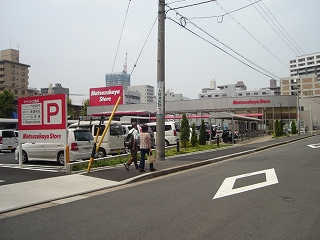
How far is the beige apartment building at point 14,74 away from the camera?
85625mm

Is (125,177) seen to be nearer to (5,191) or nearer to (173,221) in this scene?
(5,191)

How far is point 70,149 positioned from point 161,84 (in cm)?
485

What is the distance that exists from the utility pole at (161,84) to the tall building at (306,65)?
437ft

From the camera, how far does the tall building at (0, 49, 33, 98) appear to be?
85625mm

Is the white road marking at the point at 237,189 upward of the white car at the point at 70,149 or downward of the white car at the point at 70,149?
downward

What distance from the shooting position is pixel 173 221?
5594 millimetres

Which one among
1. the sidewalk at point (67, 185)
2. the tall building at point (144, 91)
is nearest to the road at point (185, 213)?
the sidewalk at point (67, 185)

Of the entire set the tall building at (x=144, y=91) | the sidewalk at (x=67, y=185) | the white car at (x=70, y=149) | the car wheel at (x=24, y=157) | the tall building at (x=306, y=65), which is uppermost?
the tall building at (x=306, y=65)

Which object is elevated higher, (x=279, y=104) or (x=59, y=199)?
(x=279, y=104)

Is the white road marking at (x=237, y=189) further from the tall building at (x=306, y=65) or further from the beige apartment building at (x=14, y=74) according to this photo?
the tall building at (x=306, y=65)

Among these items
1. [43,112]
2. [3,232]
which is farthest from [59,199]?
[43,112]

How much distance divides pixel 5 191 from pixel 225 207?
5799 mm

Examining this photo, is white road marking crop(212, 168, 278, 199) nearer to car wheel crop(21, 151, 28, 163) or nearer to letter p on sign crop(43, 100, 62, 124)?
letter p on sign crop(43, 100, 62, 124)

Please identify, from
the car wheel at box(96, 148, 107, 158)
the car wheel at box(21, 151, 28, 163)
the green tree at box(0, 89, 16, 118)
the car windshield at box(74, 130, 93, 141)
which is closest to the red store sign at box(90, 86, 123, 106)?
the green tree at box(0, 89, 16, 118)
